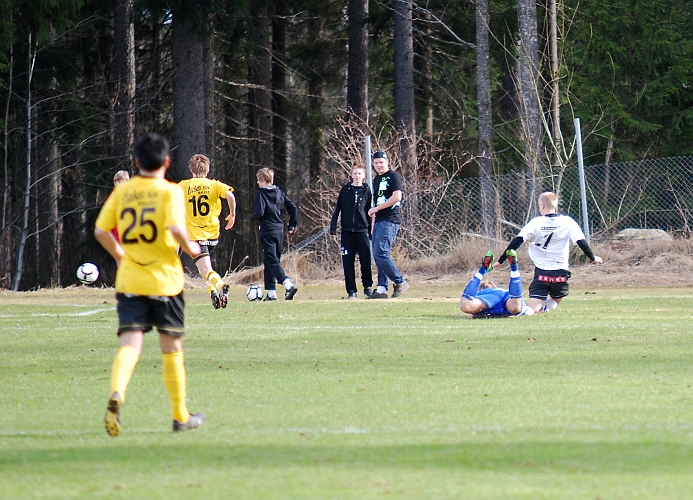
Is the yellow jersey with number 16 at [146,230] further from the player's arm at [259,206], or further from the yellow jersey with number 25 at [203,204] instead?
the player's arm at [259,206]

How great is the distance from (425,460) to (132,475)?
1.37 m

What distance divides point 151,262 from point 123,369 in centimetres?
63

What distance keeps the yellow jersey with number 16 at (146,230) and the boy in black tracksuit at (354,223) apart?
9.27m

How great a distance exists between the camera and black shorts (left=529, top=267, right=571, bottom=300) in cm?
1212

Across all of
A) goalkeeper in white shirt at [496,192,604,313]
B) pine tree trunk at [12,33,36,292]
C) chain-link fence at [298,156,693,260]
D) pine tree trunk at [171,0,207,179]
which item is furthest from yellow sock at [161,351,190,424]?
pine tree trunk at [12,33,36,292]

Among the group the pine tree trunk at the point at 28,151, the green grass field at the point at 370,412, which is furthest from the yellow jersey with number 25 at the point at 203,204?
the pine tree trunk at the point at 28,151

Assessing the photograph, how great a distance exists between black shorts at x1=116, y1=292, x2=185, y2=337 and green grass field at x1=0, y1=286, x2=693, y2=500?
593 millimetres

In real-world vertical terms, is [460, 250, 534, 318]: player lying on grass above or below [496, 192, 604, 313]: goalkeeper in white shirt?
below

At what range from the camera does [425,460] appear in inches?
195

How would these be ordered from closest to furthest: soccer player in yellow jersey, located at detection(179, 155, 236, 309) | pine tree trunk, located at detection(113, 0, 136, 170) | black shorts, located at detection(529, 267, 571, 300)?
black shorts, located at detection(529, 267, 571, 300) < soccer player in yellow jersey, located at detection(179, 155, 236, 309) < pine tree trunk, located at detection(113, 0, 136, 170)

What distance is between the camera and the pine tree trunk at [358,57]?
1156 inches

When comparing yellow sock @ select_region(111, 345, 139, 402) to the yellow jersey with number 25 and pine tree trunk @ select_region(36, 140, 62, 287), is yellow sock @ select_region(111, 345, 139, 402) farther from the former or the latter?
pine tree trunk @ select_region(36, 140, 62, 287)

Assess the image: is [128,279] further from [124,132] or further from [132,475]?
[124,132]

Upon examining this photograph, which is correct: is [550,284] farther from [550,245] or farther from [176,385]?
[176,385]
